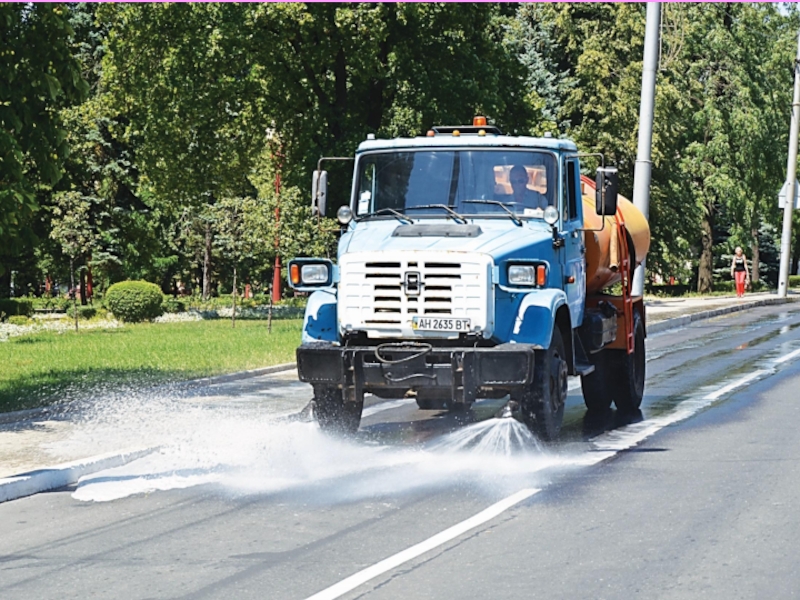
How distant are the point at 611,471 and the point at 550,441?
116 cm

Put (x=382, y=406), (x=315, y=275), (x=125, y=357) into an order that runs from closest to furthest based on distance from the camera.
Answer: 1. (x=315, y=275)
2. (x=382, y=406)
3. (x=125, y=357)

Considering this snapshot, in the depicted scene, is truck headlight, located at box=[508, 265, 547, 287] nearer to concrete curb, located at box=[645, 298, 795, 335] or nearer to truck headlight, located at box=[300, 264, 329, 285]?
truck headlight, located at box=[300, 264, 329, 285]

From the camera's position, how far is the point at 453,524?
8734 millimetres

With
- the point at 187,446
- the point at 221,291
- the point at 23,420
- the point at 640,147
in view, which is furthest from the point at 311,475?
the point at 221,291

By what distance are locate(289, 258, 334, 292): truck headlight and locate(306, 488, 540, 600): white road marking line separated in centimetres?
319

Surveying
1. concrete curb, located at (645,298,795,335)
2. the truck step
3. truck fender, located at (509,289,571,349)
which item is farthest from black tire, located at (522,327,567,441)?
concrete curb, located at (645,298,795,335)

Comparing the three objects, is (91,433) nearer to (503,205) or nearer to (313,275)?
(313,275)

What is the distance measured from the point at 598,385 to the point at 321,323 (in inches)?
158

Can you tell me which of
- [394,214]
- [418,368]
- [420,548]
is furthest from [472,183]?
[420,548]

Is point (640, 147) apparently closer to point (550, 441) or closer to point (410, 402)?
point (410, 402)

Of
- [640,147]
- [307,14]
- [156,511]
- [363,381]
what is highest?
[307,14]

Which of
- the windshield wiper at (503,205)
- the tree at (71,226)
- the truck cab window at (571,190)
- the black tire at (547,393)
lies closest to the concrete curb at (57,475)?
the black tire at (547,393)

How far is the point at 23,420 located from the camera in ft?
47.0

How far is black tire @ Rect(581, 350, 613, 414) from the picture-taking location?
48.0 feet
